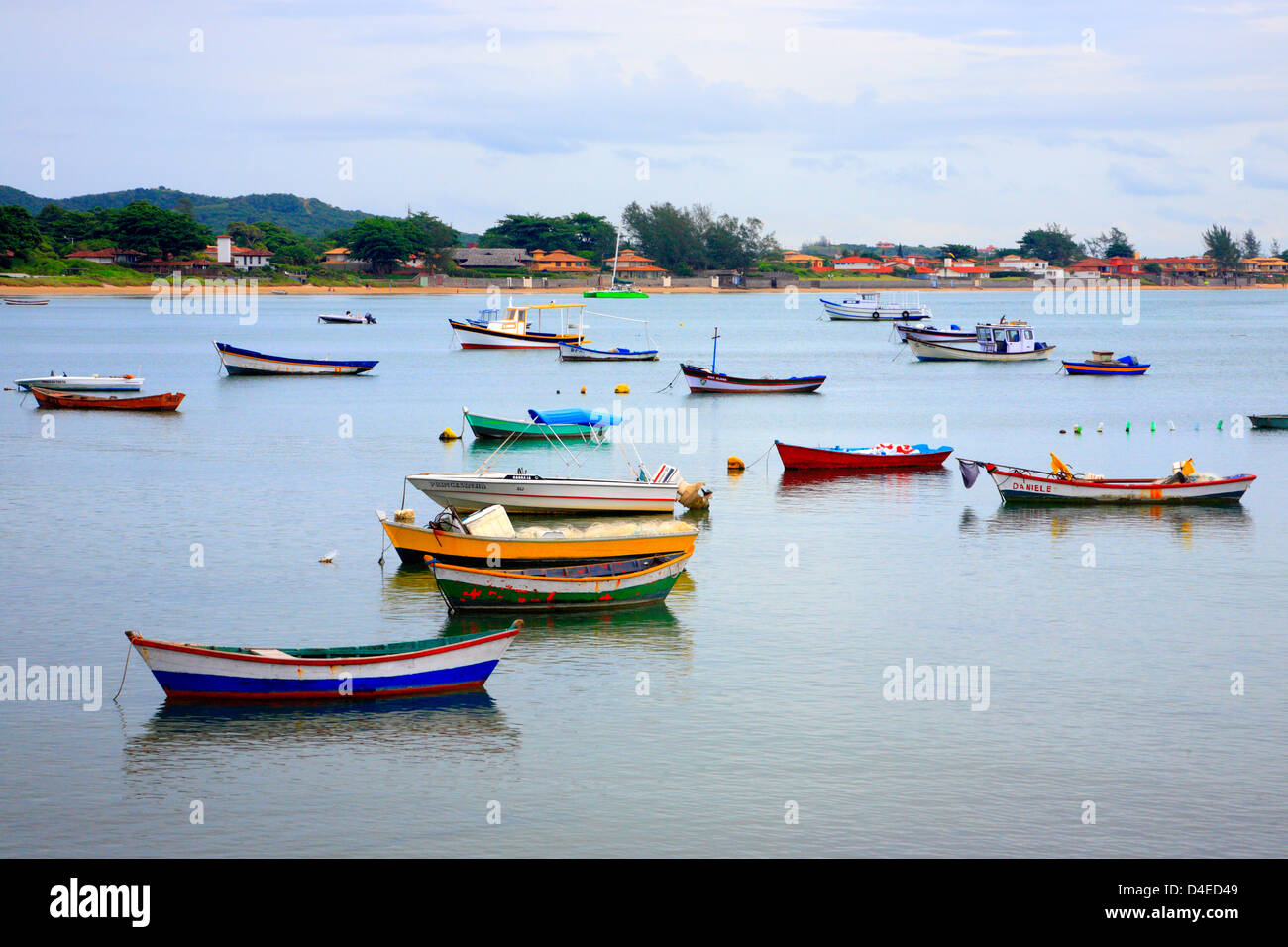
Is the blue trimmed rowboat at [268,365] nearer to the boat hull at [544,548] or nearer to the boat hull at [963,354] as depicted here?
the boat hull at [963,354]

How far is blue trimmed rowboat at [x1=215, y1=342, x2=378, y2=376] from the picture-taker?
263 ft

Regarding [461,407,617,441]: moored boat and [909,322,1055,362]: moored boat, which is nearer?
[461,407,617,441]: moored boat

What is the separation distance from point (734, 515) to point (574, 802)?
19497mm

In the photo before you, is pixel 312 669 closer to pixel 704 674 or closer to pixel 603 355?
pixel 704 674

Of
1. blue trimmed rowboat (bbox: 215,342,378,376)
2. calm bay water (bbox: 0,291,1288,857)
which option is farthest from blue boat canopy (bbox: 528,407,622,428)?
blue trimmed rowboat (bbox: 215,342,378,376)

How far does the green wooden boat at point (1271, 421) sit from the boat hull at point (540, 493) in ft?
110

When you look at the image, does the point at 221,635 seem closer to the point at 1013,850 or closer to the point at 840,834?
the point at 840,834

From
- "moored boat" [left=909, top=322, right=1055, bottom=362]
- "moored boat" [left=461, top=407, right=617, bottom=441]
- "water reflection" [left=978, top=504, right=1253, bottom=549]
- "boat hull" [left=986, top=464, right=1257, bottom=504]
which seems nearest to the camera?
"water reflection" [left=978, top=504, right=1253, bottom=549]

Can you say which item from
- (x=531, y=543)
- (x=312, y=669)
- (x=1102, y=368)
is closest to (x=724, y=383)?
(x=1102, y=368)

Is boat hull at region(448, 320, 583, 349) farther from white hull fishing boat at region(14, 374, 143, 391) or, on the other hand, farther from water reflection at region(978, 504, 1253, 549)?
water reflection at region(978, 504, 1253, 549)

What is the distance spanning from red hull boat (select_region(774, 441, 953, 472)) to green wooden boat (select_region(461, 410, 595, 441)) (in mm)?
8470

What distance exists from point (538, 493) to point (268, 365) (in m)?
52.2
